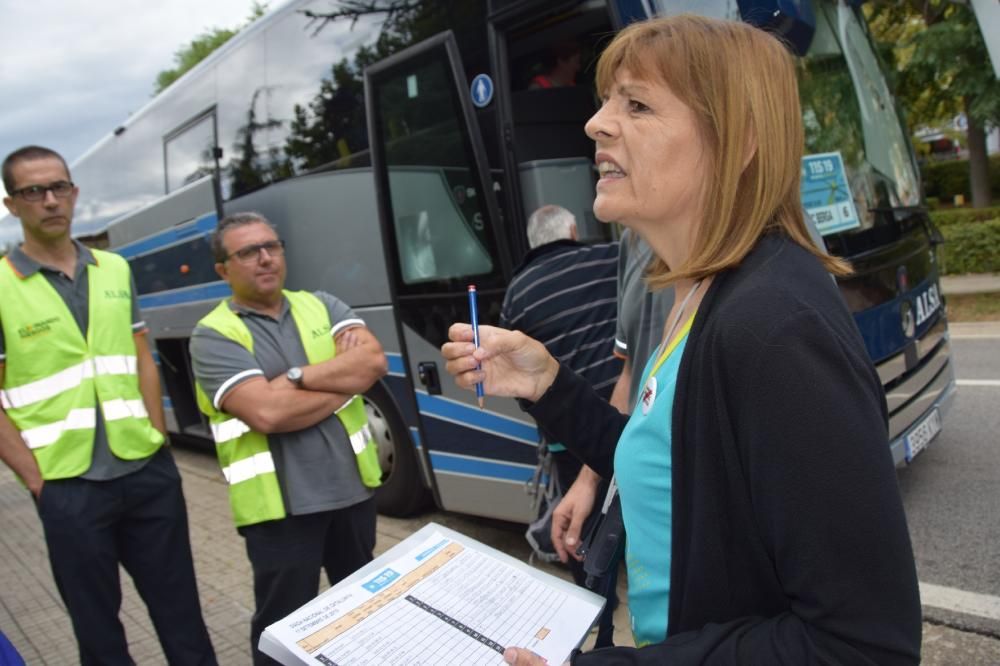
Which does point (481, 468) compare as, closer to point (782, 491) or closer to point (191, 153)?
point (782, 491)

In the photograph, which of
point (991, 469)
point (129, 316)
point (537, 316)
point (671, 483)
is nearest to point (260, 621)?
point (129, 316)

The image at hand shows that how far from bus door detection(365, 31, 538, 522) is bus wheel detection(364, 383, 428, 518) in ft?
0.78

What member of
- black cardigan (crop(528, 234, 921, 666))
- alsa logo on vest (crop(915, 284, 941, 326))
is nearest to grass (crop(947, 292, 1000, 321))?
alsa logo on vest (crop(915, 284, 941, 326))

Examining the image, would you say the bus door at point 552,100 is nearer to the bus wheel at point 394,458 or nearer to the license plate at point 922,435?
the bus wheel at point 394,458

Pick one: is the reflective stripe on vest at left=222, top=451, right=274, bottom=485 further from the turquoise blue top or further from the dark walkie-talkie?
the turquoise blue top

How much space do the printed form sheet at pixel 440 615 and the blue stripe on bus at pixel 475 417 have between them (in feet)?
7.88

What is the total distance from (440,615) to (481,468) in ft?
9.72

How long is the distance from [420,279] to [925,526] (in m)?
2.95

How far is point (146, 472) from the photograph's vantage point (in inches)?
116

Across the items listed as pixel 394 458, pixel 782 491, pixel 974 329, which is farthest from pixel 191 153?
pixel 974 329

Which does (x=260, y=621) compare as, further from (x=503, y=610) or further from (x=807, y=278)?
(x=807, y=278)

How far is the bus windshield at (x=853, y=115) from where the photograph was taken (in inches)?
150

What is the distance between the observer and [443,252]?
415 centimetres

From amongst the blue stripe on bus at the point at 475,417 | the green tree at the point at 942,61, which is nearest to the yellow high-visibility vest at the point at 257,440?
the blue stripe on bus at the point at 475,417
